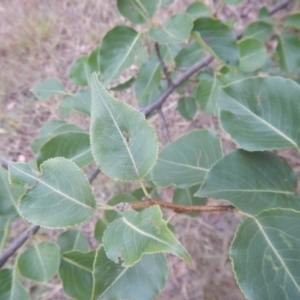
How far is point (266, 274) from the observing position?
63 cm

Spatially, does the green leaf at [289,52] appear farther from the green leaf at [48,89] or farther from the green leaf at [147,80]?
the green leaf at [48,89]

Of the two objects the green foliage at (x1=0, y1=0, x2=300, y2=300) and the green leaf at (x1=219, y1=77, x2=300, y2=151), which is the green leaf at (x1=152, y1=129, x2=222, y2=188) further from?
the green leaf at (x1=219, y1=77, x2=300, y2=151)

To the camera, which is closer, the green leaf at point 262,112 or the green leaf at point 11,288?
the green leaf at point 262,112

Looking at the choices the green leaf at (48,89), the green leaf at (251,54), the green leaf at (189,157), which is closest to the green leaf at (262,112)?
the green leaf at (189,157)

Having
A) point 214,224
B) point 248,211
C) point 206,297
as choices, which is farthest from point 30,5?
point 248,211

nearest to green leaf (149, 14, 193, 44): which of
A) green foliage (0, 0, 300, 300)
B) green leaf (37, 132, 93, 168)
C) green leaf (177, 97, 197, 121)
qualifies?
green foliage (0, 0, 300, 300)

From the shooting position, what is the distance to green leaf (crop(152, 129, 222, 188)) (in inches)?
32.7

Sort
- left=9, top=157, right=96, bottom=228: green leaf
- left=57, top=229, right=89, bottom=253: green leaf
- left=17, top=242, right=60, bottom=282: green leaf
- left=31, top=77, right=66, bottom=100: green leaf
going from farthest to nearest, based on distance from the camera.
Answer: left=31, top=77, right=66, bottom=100: green leaf < left=57, top=229, right=89, bottom=253: green leaf < left=17, top=242, right=60, bottom=282: green leaf < left=9, top=157, right=96, bottom=228: green leaf

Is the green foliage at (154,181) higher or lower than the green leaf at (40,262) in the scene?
higher

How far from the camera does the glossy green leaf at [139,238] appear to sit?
528 millimetres

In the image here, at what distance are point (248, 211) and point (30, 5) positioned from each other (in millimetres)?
2336

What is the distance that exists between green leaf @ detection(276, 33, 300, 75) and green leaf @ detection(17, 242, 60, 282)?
94 cm

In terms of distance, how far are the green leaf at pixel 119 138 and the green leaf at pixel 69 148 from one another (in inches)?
9.1

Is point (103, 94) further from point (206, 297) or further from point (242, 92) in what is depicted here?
point (206, 297)
